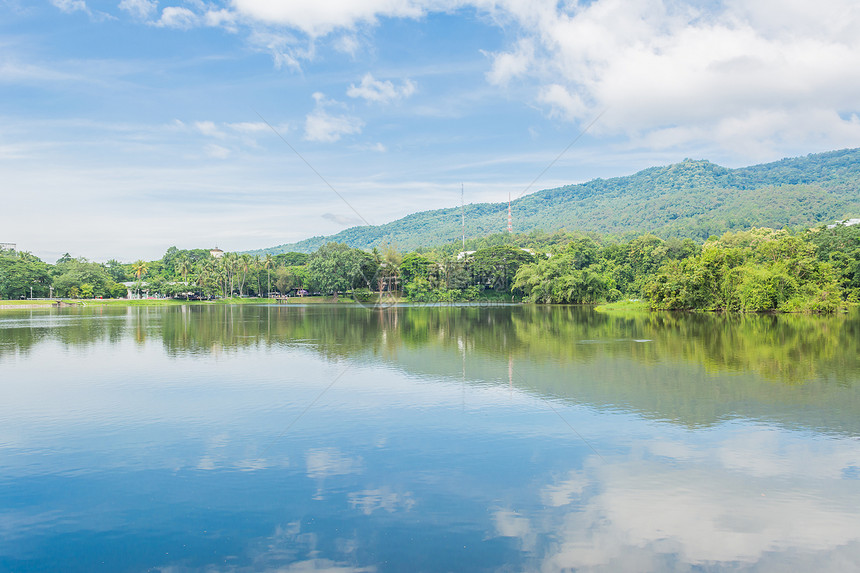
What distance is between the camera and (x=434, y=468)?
8.06 meters

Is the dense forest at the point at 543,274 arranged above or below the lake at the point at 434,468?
above

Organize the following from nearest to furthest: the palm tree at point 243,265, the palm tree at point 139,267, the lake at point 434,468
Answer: the lake at point 434,468
the palm tree at point 243,265
the palm tree at point 139,267

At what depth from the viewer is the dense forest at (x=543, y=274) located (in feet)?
149

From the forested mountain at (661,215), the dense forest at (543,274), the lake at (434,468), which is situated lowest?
the lake at (434,468)

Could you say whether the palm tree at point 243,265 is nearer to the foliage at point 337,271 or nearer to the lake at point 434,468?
the foliage at point 337,271

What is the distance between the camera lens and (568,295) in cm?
6681

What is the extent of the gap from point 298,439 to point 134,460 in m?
2.46

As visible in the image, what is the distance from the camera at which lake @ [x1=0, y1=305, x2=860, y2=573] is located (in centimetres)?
580

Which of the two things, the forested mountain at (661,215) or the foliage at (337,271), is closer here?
the foliage at (337,271)

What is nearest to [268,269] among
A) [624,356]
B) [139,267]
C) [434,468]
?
[139,267]

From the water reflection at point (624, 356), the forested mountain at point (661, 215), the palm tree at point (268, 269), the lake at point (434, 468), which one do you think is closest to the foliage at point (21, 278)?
the palm tree at point (268, 269)

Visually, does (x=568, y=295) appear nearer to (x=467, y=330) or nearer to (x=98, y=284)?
(x=467, y=330)

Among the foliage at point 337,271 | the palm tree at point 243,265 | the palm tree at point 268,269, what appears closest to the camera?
the foliage at point 337,271

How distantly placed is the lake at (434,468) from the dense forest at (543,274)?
107 ft
